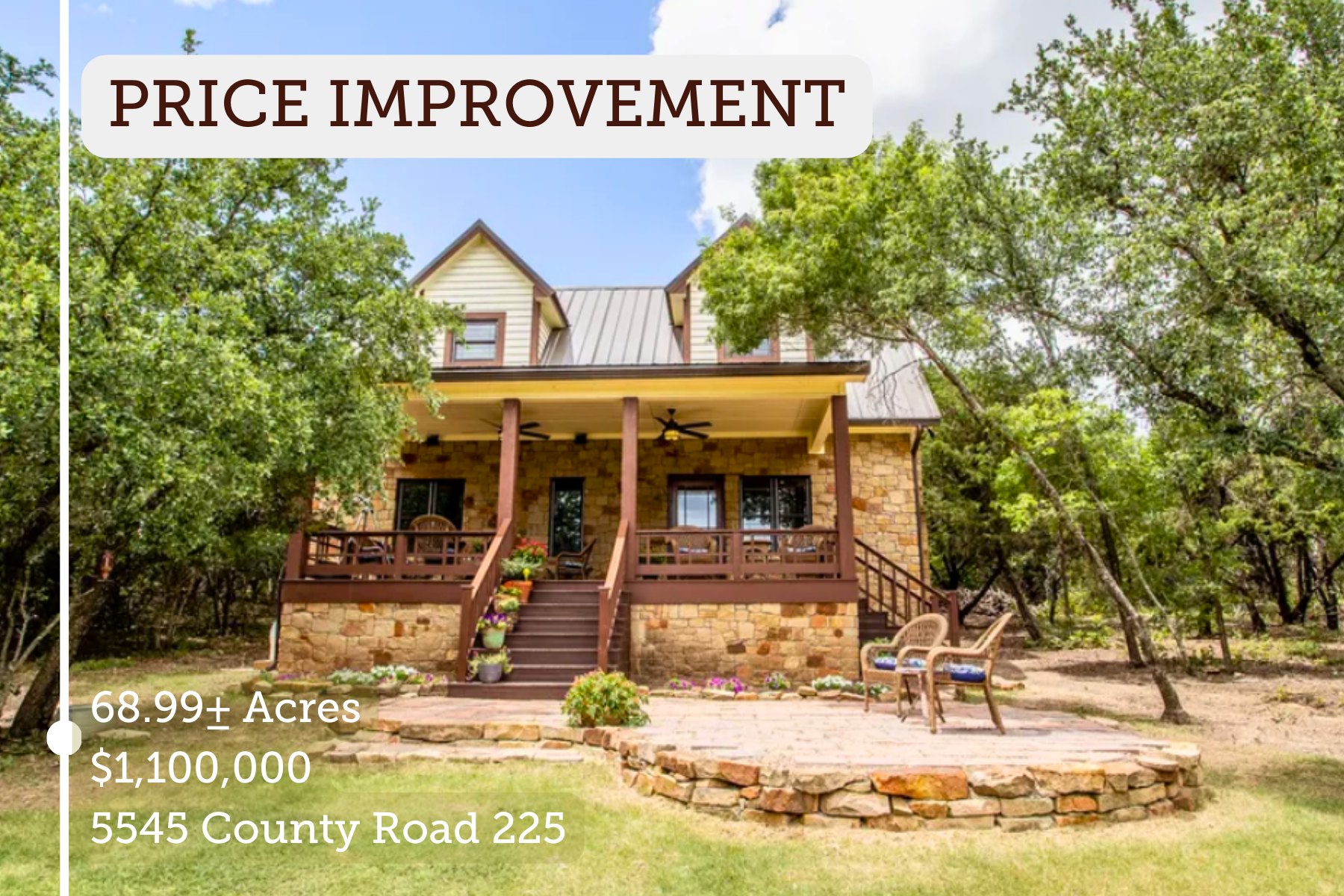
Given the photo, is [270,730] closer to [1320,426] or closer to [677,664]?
[677,664]

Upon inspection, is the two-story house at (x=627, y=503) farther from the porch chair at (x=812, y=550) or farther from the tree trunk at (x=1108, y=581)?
the tree trunk at (x=1108, y=581)

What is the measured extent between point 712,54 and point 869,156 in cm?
674

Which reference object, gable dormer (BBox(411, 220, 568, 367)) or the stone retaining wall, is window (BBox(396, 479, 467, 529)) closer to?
gable dormer (BBox(411, 220, 568, 367))

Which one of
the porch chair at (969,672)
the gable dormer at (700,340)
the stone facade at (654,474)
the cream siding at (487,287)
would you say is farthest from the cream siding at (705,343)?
the porch chair at (969,672)

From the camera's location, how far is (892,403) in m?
14.1

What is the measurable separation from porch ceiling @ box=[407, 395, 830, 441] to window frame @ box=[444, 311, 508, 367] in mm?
966

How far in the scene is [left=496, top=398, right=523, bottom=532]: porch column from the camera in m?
10.9

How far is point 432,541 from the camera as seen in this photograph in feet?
40.4

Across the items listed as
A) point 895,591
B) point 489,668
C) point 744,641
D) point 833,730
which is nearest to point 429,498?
point 489,668

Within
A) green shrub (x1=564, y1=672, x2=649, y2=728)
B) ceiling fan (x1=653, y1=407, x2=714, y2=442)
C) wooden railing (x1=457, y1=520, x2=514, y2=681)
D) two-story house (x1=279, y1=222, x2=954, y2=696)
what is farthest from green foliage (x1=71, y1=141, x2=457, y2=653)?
ceiling fan (x1=653, y1=407, x2=714, y2=442)

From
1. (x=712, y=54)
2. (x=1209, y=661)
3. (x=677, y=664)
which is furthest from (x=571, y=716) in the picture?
(x=1209, y=661)

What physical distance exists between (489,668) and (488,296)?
6.74 m

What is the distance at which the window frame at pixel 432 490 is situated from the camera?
13.8m

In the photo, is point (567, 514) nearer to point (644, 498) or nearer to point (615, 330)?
point (644, 498)
